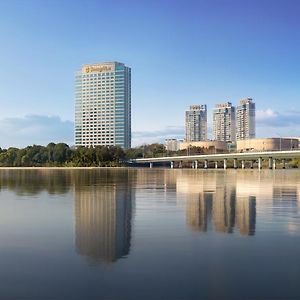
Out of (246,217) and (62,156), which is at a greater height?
(62,156)

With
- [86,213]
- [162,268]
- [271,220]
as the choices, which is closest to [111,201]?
[86,213]

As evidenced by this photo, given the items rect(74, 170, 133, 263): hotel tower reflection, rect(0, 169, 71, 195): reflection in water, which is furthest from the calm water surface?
rect(0, 169, 71, 195): reflection in water

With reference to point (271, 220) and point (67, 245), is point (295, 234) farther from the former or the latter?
point (67, 245)

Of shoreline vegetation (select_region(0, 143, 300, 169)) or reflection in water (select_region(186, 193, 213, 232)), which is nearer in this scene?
reflection in water (select_region(186, 193, 213, 232))

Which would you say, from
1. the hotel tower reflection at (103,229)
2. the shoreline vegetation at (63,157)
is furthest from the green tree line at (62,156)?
the hotel tower reflection at (103,229)

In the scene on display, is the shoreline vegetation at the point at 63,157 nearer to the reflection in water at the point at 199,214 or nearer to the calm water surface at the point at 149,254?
the reflection in water at the point at 199,214

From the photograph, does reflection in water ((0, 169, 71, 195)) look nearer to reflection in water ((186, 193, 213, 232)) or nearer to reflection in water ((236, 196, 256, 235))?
reflection in water ((186, 193, 213, 232))

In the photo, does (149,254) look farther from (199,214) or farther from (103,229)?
(199,214)

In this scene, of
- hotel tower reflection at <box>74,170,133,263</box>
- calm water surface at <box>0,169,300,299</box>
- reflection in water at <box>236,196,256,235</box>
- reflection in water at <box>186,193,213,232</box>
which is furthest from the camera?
reflection in water at <box>186,193,213,232</box>

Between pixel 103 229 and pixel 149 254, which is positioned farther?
pixel 103 229

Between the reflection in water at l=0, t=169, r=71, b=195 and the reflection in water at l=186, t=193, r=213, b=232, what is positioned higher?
the reflection in water at l=186, t=193, r=213, b=232

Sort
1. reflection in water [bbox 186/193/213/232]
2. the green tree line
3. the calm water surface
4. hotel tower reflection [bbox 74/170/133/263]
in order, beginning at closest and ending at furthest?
the calm water surface < hotel tower reflection [bbox 74/170/133/263] < reflection in water [bbox 186/193/213/232] < the green tree line

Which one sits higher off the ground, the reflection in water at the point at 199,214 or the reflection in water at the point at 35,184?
the reflection in water at the point at 199,214

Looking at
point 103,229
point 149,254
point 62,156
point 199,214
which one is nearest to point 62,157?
point 62,156
